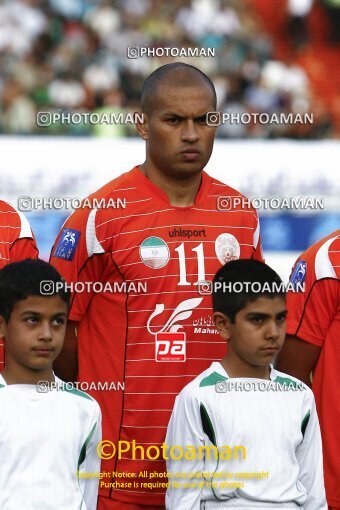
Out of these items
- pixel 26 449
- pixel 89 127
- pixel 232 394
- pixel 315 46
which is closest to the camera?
pixel 26 449

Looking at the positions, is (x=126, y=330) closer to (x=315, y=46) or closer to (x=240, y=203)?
(x=240, y=203)

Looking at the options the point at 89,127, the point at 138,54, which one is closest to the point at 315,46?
the point at 89,127

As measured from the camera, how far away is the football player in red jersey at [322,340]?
13.4 feet

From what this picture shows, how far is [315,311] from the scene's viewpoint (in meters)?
4.12

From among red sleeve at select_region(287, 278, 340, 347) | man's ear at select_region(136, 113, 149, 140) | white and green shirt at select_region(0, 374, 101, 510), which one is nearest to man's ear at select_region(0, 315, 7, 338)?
white and green shirt at select_region(0, 374, 101, 510)

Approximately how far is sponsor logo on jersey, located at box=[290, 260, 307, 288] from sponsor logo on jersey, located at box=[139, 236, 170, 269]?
521mm

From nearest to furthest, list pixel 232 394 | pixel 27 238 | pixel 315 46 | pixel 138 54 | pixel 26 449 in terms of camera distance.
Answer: pixel 26 449 < pixel 232 394 < pixel 27 238 < pixel 138 54 < pixel 315 46

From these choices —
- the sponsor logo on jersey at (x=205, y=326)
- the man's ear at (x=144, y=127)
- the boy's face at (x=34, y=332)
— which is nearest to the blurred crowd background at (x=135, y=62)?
the man's ear at (x=144, y=127)

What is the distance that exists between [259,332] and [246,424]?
0.31 meters

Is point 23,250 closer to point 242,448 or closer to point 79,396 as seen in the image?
point 79,396

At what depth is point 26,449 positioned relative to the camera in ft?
11.6

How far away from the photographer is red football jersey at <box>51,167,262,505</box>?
3973 millimetres

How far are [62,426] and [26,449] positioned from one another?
0.15 meters

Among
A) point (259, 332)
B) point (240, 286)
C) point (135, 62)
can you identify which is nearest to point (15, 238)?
point (240, 286)
